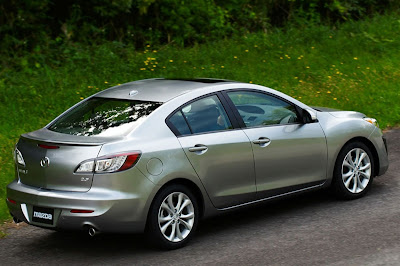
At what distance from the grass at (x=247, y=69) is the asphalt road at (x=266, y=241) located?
3.76m

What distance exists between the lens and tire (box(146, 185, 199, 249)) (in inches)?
250

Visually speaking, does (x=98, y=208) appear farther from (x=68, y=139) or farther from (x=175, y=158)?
(x=175, y=158)

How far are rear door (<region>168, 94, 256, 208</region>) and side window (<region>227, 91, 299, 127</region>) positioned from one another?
24 centimetres

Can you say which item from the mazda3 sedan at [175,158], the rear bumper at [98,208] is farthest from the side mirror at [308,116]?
the rear bumper at [98,208]

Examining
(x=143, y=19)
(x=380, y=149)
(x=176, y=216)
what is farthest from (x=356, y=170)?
(x=143, y=19)

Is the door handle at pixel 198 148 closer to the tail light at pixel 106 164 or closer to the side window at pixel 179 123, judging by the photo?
the side window at pixel 179 123

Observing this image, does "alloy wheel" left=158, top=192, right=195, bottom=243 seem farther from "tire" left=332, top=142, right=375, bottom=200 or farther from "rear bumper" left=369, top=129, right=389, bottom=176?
"rear bumper" left=369, top=129, right=389, bottom=176

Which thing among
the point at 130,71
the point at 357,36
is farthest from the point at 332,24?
the point at 130,71

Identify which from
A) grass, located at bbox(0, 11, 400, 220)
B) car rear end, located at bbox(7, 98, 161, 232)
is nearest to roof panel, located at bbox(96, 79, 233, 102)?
car rear end, located at bbox(7, 98, 161, 232)

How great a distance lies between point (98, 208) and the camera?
6.06m

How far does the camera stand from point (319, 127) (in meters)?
7.71

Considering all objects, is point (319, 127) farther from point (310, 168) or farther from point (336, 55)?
point (336, 55)

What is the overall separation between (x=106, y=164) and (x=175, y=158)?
659 mm

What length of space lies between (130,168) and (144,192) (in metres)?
0.24
